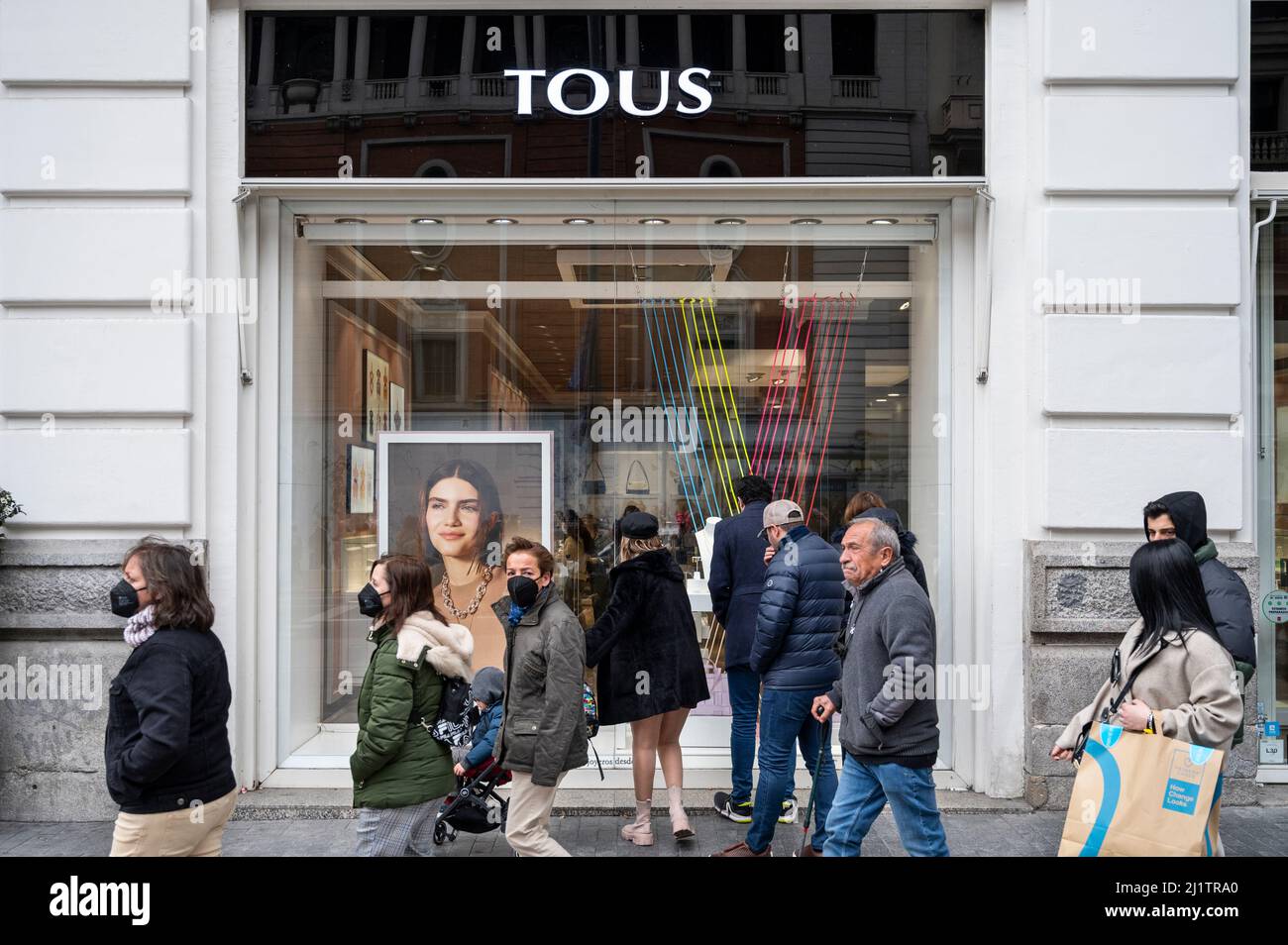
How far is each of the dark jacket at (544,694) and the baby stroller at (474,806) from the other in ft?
2.17

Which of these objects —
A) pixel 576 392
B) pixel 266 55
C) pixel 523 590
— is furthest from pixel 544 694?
pixel 266 55

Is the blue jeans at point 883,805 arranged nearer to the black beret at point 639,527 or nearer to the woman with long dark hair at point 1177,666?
the woman with long dark hair at point 1177,666

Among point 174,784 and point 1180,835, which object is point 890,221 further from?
point 174,784

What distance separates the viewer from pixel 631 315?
734 cm

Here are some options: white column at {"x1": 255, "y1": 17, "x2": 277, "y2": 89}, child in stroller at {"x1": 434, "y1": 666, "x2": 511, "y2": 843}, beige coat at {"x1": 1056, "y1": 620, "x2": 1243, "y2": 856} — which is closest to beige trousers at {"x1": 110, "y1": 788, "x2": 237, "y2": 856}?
child in stroller at {"x1": 434, "y1": 666, "x2": 511, "y2": 843}

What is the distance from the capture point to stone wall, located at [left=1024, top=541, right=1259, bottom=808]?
634 cm

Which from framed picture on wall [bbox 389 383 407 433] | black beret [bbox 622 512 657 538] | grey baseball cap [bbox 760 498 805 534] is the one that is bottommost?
black beret [bbox 622 512 657 538]

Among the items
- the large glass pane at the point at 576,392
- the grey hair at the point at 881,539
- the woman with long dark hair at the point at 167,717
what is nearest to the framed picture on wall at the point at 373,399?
the large glass pane at the point at 576,392

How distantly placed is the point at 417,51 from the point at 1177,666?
5.68 m

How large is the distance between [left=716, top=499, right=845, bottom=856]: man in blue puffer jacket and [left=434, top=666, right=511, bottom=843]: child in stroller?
1.37m

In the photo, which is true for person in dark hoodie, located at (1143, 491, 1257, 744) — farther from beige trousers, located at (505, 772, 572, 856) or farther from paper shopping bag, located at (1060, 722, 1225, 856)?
beige trousers, located at (505, 772, 572, 856)

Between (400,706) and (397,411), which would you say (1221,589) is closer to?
(400,706)

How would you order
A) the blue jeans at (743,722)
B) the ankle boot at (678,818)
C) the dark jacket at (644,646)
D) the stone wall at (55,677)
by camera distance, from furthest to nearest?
1. the stone wall at (55,677)
2. the blue jeans at (743,722)
3. the ankle boot at (678,818)
4. the dark jacket at (644,646)

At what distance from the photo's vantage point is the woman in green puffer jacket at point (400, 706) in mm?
4445
